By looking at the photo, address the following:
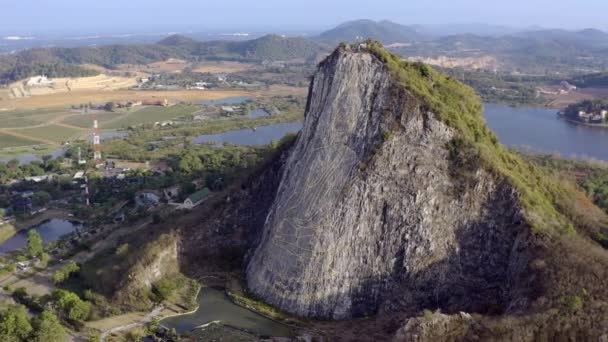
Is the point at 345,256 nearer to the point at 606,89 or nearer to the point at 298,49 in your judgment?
the point at 606,89

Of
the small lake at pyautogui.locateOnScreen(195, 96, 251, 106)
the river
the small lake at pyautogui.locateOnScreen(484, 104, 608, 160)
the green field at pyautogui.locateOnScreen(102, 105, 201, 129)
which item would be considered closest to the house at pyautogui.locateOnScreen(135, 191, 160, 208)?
the river

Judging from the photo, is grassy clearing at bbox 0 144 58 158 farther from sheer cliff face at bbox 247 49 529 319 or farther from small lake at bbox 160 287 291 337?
sheer cliff face at bbox 247 49 529 319

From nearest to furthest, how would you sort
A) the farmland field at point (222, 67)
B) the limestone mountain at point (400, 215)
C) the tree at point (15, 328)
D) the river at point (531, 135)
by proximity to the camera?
the limestone mountain at point (400, 215) < the tree at point (15, 328) < the river at point (531, 135) < the farmland field at point (222, 67)

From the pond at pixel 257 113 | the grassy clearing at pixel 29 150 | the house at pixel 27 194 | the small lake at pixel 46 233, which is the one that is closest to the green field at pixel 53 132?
the grassy clearing at pixel 29 150

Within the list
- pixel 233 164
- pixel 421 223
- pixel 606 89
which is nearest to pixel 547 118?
pixel 606 89

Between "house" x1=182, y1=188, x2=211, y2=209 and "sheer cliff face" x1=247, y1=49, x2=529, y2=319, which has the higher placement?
"sheer cliff face" x1=247, y1=49, x2=529, y2=319

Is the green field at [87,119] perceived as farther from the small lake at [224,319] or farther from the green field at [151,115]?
the small lake at [224,319]

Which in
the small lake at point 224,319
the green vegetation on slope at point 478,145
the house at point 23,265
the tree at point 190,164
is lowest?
the house at point 23,265
